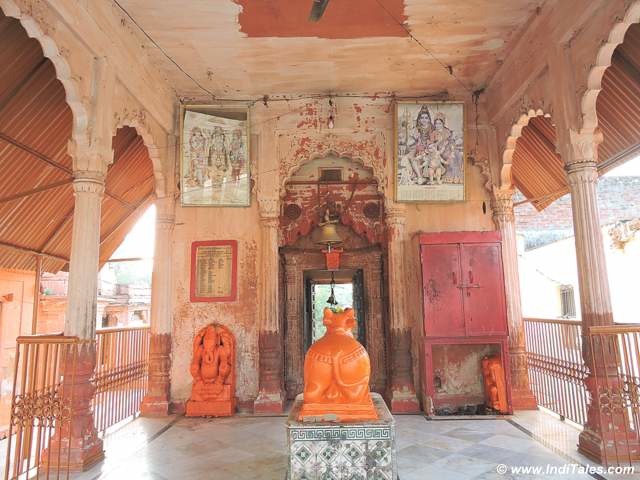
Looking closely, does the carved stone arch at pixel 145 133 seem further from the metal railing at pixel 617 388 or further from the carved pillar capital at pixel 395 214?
the metal railing at pixel 617 388

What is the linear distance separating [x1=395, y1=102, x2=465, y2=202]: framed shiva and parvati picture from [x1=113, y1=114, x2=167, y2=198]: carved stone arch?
4.01 meters

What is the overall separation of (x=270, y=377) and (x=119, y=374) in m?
2.31

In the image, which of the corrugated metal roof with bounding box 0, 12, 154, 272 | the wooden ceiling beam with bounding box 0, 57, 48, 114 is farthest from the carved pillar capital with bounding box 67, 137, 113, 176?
the wooden ceiling beam with bounding box 0, 57, 48, 114

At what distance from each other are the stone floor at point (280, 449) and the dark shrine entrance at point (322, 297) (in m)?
2.25

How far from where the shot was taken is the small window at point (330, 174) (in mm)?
8016

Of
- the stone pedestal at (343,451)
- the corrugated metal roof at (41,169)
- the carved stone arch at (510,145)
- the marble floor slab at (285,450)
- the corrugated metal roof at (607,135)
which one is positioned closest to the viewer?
the stone pedestal at (343,451)

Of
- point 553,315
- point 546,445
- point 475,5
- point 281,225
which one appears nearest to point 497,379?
point 546,445

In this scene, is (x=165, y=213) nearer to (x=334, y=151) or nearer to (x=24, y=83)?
(x=24, y=83)

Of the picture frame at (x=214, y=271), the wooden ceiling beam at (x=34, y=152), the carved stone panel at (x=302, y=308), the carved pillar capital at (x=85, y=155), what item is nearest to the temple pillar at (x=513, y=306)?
the carved stone panel at (x=302, y=308)

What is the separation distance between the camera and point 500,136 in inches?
285

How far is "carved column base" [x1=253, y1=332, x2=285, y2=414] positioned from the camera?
6.66 meters

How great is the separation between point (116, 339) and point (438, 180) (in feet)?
19.0

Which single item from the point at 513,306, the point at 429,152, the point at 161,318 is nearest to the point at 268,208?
the point at 161,318

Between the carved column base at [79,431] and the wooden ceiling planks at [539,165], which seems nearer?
the carved column base at [79,431]
